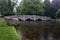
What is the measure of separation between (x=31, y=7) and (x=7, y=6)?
777 cm

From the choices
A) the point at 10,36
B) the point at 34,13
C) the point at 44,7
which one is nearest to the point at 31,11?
the point at 34,13

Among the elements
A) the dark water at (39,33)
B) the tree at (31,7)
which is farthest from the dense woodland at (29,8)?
the dark water at (39,33)

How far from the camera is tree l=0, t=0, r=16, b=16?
215ft

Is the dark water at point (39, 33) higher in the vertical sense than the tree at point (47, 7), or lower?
higher

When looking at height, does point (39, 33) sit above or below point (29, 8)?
above

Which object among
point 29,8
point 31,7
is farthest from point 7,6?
point 31,7

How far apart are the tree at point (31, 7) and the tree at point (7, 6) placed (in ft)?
9.46

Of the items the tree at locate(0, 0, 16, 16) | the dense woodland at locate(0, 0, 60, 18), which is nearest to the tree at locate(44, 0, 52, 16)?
the dense woodland at locate(0, 0, 60, 18)

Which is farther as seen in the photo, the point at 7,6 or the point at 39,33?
the point at 7,6

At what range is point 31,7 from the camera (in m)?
66.1

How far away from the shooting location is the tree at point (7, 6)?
65588 millimetres

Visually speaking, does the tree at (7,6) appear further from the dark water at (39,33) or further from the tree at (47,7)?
the dark water at (39,33)

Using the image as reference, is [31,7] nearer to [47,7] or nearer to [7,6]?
[47,7]

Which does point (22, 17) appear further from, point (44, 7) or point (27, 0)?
point (44, 7)
